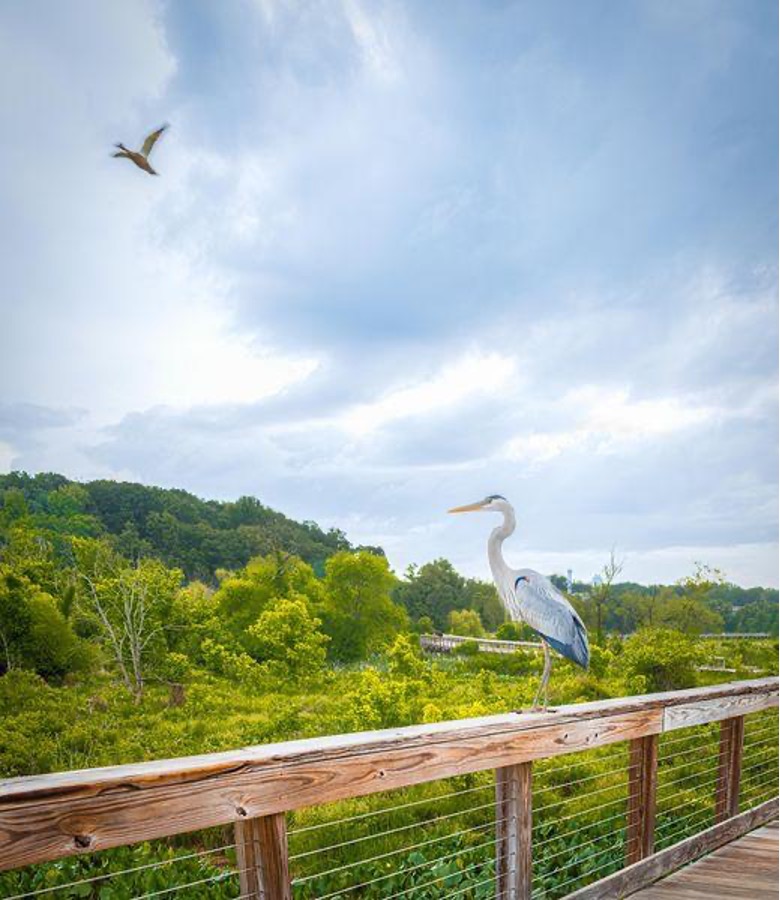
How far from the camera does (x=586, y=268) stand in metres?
34.5

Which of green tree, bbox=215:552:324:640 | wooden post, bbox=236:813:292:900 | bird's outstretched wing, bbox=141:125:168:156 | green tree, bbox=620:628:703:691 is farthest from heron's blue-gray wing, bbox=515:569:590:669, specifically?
green tree, bbox=215:552:324:640

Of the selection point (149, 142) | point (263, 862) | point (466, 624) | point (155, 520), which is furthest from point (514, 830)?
point (466, 624)

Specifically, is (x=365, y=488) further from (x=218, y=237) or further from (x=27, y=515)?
(x=27, y=515)

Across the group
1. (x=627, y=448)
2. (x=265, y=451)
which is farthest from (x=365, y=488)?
(x=627, y=448)

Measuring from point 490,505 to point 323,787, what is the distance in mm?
1845

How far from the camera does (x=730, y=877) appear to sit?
8.90 feet

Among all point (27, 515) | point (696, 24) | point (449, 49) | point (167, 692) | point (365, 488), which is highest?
point (449, 49)

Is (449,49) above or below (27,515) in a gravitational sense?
above

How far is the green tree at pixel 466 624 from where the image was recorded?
2694cm

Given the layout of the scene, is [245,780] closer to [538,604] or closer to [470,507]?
[538,604]

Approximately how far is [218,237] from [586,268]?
48.3 feet

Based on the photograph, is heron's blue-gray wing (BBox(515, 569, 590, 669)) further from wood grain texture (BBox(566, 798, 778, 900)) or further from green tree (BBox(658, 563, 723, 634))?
green tree (BBox(658, 563, 723, 634))

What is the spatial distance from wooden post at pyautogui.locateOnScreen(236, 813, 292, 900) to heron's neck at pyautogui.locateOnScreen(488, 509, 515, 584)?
1694 mm

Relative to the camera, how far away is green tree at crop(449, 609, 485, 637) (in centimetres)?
2694
